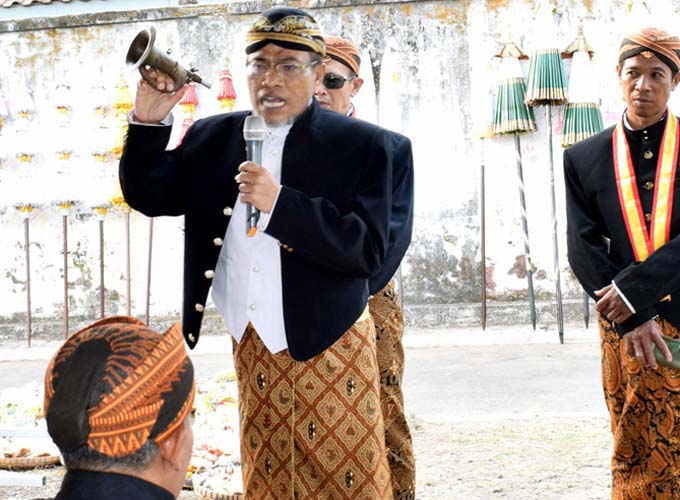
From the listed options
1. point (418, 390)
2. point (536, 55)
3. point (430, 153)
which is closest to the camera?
point (418, 390)

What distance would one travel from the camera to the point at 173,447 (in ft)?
6.08

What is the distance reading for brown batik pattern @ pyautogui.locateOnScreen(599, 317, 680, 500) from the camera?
3.61m

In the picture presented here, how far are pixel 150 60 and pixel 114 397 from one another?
1.32 metres

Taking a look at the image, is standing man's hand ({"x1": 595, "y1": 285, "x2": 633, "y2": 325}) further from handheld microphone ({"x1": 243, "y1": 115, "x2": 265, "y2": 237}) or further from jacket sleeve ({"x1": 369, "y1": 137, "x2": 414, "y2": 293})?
handheld microphone ({"x1": 243, "y1": 115, "x2": 265, "y2": 237})

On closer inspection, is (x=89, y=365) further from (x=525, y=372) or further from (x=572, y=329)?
(x=572, y=329)

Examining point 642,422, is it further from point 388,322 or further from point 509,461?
point 509,461

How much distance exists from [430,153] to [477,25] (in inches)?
52.4

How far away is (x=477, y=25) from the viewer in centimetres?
1034

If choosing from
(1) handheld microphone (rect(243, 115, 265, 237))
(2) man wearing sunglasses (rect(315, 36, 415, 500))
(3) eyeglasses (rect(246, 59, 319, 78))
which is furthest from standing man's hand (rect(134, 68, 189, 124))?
(2) man wearing sunglasses (rect(315, 36, 415, 500))

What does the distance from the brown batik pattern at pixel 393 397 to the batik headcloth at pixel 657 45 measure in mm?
1295

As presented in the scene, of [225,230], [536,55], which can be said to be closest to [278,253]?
[225,230]

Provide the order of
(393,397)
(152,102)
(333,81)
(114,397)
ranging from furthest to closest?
(333,81) < (393,397) < (152,102) < (114,397)

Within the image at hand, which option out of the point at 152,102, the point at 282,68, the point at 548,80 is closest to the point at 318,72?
the point at 282,68

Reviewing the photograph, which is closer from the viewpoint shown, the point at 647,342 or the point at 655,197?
the point at 647,342
